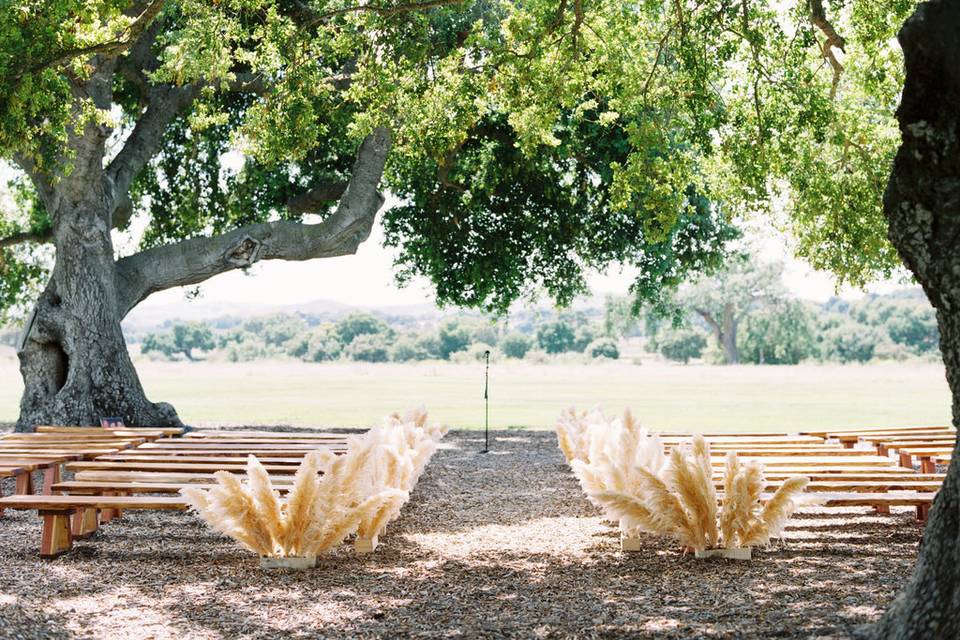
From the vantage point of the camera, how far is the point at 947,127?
4.06m

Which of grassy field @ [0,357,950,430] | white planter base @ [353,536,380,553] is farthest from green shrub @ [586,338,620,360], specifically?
white planter base @ [353,536,380,553]

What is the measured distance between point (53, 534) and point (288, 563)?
6.16 feet

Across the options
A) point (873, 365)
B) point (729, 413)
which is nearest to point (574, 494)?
point (729, 413)

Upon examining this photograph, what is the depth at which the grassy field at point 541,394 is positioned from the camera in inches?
1064

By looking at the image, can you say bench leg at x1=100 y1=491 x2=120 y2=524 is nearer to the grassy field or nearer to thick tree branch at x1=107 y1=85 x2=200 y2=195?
thick tree branch at x1=107 y1=85 x2=200 y2=195

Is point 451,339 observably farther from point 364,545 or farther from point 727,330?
point 364,545

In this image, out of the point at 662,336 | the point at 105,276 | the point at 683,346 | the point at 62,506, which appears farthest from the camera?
the point at 662,336

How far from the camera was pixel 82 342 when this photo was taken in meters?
15.2

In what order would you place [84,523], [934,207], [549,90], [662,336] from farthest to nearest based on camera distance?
[662,336] → [549,90] → [84,523] → [934,207]

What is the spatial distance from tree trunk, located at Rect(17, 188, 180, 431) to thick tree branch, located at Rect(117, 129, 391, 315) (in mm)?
562

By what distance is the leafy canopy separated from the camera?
33.3 ft

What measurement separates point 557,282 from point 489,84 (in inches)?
367

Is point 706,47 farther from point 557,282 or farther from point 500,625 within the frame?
point 557,282

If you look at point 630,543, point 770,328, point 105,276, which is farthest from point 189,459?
point 770,328
